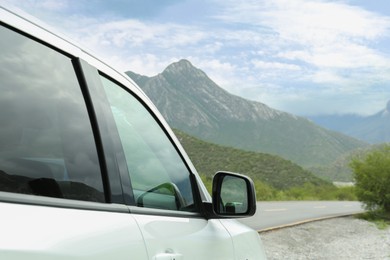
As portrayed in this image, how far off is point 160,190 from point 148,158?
0.16 metres

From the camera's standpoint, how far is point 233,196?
334 centimetres

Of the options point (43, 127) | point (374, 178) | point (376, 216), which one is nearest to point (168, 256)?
point (43, 127)

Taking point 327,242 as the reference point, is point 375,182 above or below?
above

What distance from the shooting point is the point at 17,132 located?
5.86ft

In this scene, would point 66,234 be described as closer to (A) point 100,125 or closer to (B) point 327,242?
(A) point 100,125

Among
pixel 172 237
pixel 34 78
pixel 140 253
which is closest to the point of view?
pixel 34 78

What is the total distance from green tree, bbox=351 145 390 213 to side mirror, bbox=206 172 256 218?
751 inches

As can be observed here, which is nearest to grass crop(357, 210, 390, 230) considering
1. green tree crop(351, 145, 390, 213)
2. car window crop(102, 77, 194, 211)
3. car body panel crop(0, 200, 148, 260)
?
green tree crop(351, 145, 390, 213)

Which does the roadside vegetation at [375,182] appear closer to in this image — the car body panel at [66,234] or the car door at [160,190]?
the car door at [160,190]

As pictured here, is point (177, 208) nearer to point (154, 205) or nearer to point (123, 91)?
point (154, 205)

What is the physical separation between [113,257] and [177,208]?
996 millimetres

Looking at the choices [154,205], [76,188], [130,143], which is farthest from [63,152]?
[154,205]

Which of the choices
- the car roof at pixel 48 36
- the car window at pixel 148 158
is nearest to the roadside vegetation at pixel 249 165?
the car window at pixel 148 158

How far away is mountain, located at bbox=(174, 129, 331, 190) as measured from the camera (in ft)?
295
